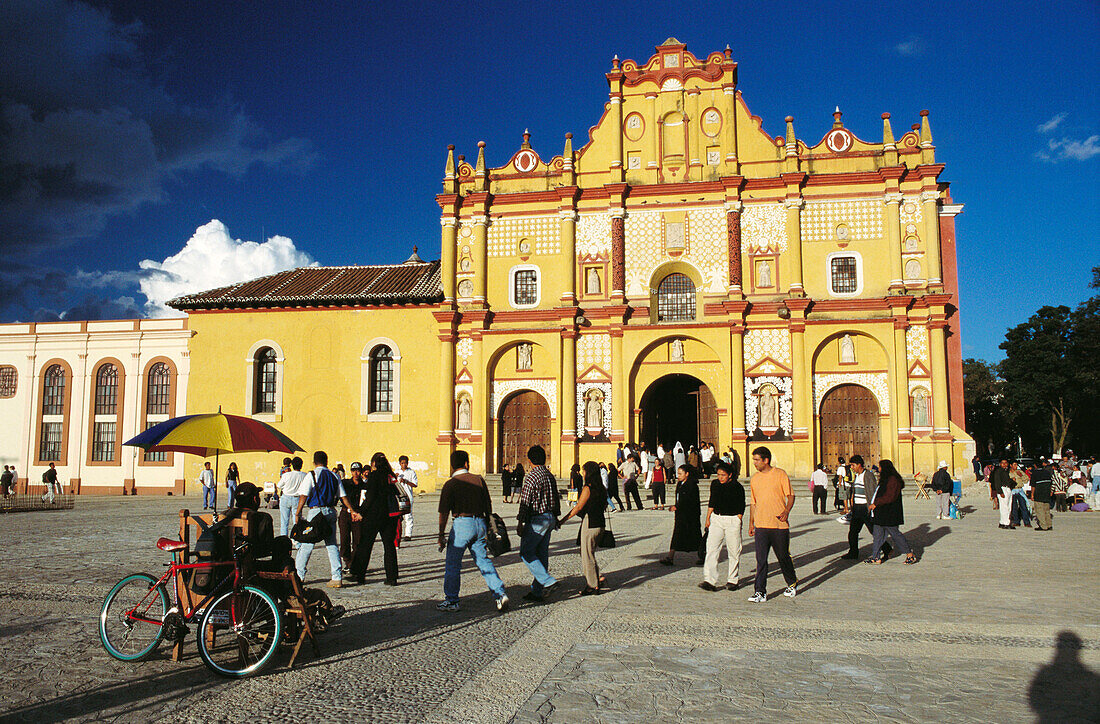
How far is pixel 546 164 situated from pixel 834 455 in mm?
15979

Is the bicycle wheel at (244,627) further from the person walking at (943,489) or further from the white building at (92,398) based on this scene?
the white building at (92,398)

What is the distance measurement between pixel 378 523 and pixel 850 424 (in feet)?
74.4

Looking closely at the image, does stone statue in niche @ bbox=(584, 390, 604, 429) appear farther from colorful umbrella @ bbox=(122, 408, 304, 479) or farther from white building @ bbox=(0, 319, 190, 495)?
colorful umbrella @ bbox=(122, 408, 304, 479)

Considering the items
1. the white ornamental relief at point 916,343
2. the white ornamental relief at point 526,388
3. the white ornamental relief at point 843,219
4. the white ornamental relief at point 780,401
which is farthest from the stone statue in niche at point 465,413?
the white ornamental relief at point 916,343

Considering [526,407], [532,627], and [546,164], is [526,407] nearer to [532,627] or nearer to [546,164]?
[546,164]

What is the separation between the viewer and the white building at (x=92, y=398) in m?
33.0

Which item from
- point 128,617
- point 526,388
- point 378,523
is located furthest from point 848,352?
point 128,617

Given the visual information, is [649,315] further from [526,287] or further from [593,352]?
[526,287]

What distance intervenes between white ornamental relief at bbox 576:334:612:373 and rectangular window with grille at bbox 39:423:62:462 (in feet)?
77.4

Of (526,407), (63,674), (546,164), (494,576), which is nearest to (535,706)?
(494,576)

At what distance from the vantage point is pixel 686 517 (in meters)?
11.5

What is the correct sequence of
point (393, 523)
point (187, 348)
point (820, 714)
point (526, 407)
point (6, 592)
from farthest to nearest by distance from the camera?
point (187, 348) → point (526, 407) → point (393, 523) → point (6, 592) → point (820, 714)

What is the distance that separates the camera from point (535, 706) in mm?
5238

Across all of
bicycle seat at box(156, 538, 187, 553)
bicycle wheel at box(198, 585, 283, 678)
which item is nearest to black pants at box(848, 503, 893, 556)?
bicycle wheel at box(198, 585, 283, 678)
